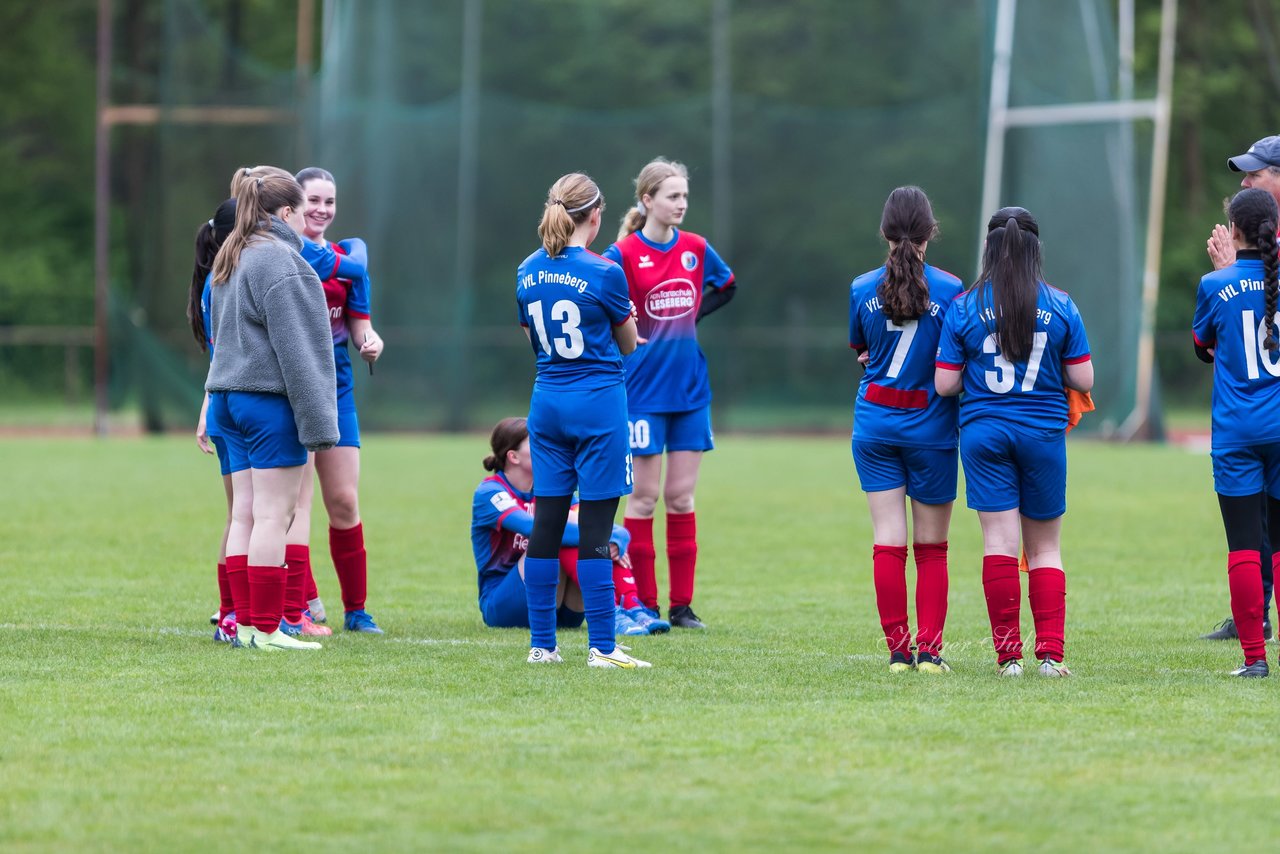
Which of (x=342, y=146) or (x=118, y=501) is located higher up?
(x=342, y=146)

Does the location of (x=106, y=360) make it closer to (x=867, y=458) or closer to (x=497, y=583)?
(x=497, y=583)

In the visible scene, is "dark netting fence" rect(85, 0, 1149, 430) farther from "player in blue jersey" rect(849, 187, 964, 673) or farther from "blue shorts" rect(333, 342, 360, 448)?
"player in blue jersey" rect(849, 187, 964, 673)

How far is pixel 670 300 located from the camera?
309 inches

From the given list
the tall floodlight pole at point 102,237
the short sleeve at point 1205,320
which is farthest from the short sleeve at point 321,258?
the tall floodlight pole at point 102,237

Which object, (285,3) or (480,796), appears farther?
(285,3)

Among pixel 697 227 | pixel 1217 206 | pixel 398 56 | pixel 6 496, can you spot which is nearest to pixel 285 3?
pixel 398 56

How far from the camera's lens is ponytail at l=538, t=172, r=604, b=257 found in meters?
6.33

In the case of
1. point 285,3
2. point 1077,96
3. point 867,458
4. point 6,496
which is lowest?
point 6,496

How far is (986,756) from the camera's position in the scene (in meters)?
4.88

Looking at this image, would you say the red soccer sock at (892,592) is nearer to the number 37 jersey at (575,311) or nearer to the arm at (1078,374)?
the arm at (1078,374)

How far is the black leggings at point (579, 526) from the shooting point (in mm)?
6434

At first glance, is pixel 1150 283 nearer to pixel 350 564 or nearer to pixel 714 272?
pixel 714 272

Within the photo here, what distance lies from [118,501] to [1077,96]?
50.0ft

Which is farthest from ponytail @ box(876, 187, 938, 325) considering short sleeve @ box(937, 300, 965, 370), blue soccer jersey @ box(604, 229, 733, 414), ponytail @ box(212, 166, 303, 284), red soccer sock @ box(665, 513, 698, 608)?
ponytail @ box(212, 166, 303, 284)
